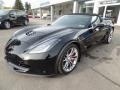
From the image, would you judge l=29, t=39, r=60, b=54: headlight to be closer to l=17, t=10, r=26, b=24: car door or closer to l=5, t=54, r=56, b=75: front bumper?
l=5, t=54, r=56, b=75: front bumper

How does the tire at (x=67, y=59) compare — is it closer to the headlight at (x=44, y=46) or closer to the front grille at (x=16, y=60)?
the headlight at (x=44, y=46)

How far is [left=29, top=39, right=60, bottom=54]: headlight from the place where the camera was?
236cm

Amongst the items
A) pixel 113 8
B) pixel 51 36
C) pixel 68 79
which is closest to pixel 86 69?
pixel 68 79

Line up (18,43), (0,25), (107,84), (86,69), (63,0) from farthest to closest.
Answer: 1. (63,0)
2. (0,25)
3. (86,69)
4. (18,43)
5. (107,84)

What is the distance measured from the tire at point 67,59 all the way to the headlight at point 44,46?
239mm

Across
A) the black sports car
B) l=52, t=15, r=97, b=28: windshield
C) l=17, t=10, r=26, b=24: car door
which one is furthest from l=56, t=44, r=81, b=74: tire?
l=17, t=10, r=26, b=24: car door

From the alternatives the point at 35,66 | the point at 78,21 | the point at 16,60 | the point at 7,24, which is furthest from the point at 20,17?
the point at 35,66

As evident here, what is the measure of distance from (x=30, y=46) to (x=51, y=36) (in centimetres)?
52

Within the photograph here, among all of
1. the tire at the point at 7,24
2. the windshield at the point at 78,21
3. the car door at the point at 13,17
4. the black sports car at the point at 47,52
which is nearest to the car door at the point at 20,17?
the car door at the point at 13,17

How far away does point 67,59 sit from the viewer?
9.10 feet

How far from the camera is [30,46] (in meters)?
2.48

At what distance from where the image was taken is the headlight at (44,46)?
236cm

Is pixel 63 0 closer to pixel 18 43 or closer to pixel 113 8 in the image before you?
pixel 113 8

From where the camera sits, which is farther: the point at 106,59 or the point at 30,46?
the point at 106,59
